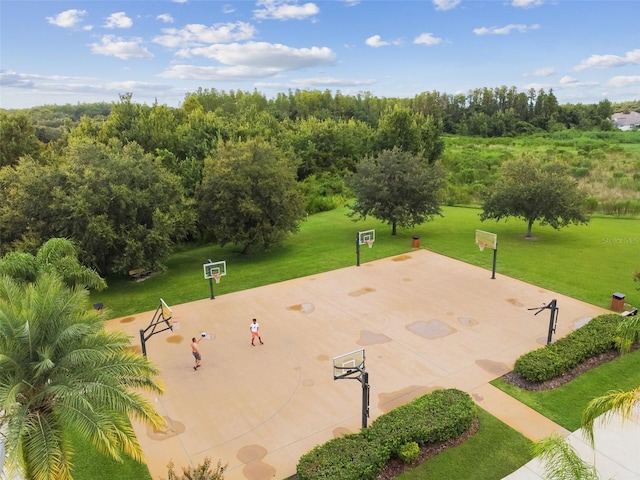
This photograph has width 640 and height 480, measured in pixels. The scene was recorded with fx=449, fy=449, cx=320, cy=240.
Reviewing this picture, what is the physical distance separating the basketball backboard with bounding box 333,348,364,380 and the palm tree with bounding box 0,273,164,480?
355 centimetres

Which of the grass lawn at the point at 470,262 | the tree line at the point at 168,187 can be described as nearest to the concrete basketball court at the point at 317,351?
the grass lawn at the point at 470,262

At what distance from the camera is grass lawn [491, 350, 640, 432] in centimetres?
1041

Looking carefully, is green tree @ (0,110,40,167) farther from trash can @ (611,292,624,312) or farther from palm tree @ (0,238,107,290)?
trash can @ (611,292,624,312)

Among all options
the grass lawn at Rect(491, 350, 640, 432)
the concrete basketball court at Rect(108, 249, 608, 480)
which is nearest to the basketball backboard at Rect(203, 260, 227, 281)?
the concrete basketball court at Rect(108, 249, 608, 480)

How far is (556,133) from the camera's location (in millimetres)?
75875

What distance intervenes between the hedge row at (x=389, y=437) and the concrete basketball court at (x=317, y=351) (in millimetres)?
897

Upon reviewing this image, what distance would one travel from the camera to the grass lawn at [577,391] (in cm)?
1041

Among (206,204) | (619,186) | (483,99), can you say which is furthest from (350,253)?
(483,99)

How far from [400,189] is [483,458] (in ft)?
59.5

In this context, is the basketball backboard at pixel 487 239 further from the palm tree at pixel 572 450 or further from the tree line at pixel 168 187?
the palm tree at pixel 572 450

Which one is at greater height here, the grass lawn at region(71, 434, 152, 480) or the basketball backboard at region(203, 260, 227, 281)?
the basketball backboard at region(203, 260, 227, 281)

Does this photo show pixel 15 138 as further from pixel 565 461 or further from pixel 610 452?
pixel 610 452

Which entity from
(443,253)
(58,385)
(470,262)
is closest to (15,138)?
(443,253)

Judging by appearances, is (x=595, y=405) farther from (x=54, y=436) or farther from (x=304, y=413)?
(x=54, y=436)
